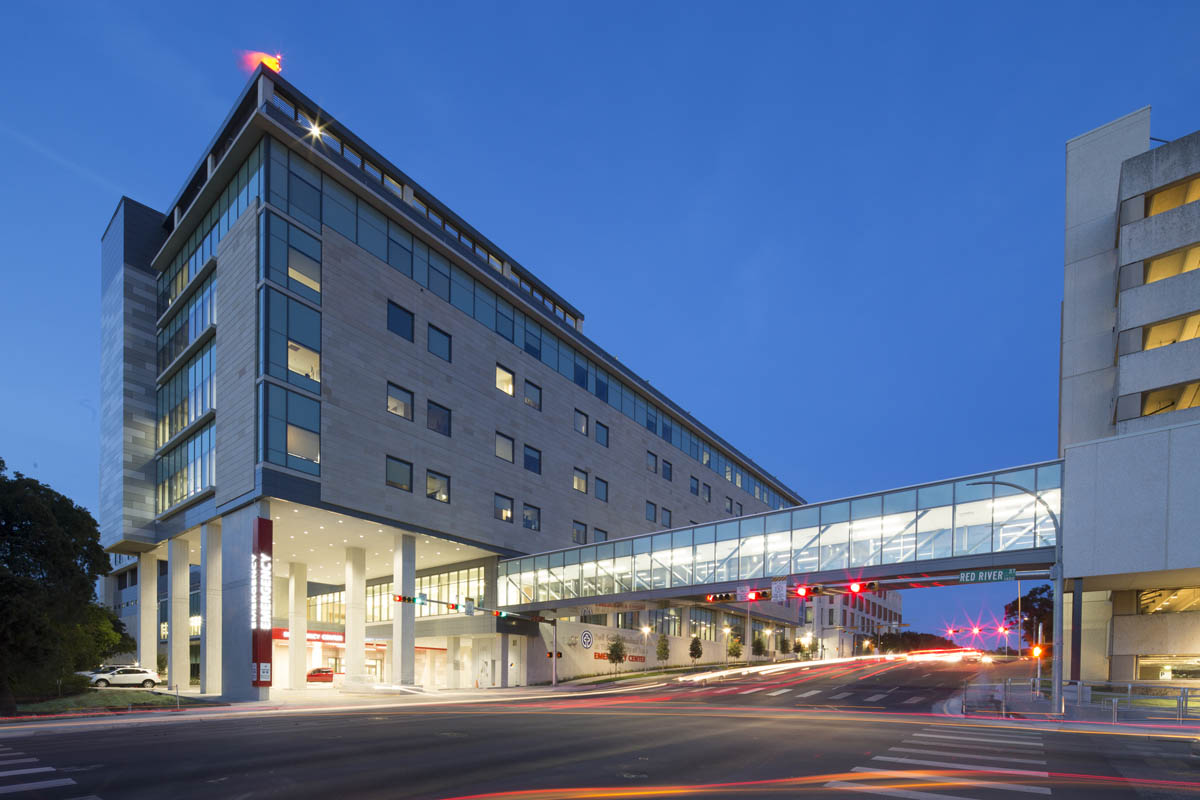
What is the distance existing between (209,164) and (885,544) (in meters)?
48.4

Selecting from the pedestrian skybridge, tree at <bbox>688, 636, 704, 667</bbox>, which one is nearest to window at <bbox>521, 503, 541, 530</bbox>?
the pedestrian skybridge

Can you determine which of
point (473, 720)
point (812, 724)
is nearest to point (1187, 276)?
point (812, 724)

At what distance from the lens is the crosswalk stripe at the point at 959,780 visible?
48.1 feet

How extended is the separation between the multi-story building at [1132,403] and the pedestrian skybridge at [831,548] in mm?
2417

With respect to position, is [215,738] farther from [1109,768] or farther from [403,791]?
[1109,768]

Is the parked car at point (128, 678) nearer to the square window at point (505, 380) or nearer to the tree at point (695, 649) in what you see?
the square window at point (505, 380)

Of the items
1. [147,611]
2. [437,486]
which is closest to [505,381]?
[437,486]

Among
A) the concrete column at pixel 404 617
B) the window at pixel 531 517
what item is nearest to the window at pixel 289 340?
the concrete column at pixel 404 617

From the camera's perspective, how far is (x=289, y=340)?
45000 mm

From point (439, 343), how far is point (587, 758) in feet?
134

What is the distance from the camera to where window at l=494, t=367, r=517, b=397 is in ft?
200

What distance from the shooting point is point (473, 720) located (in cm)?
2847

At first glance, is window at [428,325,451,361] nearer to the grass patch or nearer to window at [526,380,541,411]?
window at [526,380,541,411]

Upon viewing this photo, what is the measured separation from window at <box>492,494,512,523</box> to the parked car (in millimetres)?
26070
